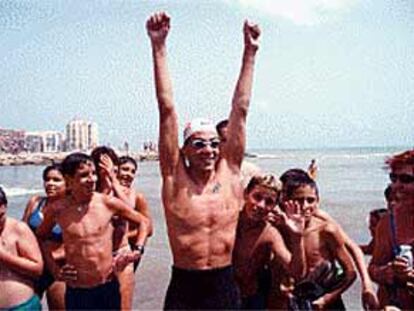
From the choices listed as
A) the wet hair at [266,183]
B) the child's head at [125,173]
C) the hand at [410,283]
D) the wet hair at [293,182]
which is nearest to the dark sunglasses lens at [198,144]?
the wet hair at [266,183]

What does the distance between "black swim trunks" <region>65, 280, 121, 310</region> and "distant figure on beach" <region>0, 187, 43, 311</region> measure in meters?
0.51

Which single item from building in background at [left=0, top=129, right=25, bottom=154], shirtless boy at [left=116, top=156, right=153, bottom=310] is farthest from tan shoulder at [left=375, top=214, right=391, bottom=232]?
building in background at [left=0, top=129, right=25, bottom=154]

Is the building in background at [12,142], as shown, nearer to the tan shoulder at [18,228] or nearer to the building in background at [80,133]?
the building in background at [80,133]

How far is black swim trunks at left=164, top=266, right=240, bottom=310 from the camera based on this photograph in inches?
160

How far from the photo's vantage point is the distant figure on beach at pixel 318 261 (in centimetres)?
438

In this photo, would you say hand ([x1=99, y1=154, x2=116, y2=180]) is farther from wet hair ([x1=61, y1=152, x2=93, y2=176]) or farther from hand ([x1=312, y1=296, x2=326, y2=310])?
hand ([x1=312, y1=296, x2=326, y2=310])

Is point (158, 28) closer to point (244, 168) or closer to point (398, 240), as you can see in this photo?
point (244, 168)

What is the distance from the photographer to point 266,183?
14.2 ft

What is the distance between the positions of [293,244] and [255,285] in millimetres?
627

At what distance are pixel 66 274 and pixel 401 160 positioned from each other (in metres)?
2.54

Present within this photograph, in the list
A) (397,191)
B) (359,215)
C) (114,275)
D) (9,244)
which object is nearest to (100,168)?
(114,275)

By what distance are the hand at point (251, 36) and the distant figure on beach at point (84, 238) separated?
4.78ft

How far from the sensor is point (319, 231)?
4539 millimetres

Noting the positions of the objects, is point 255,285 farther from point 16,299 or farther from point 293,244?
point 16,299
